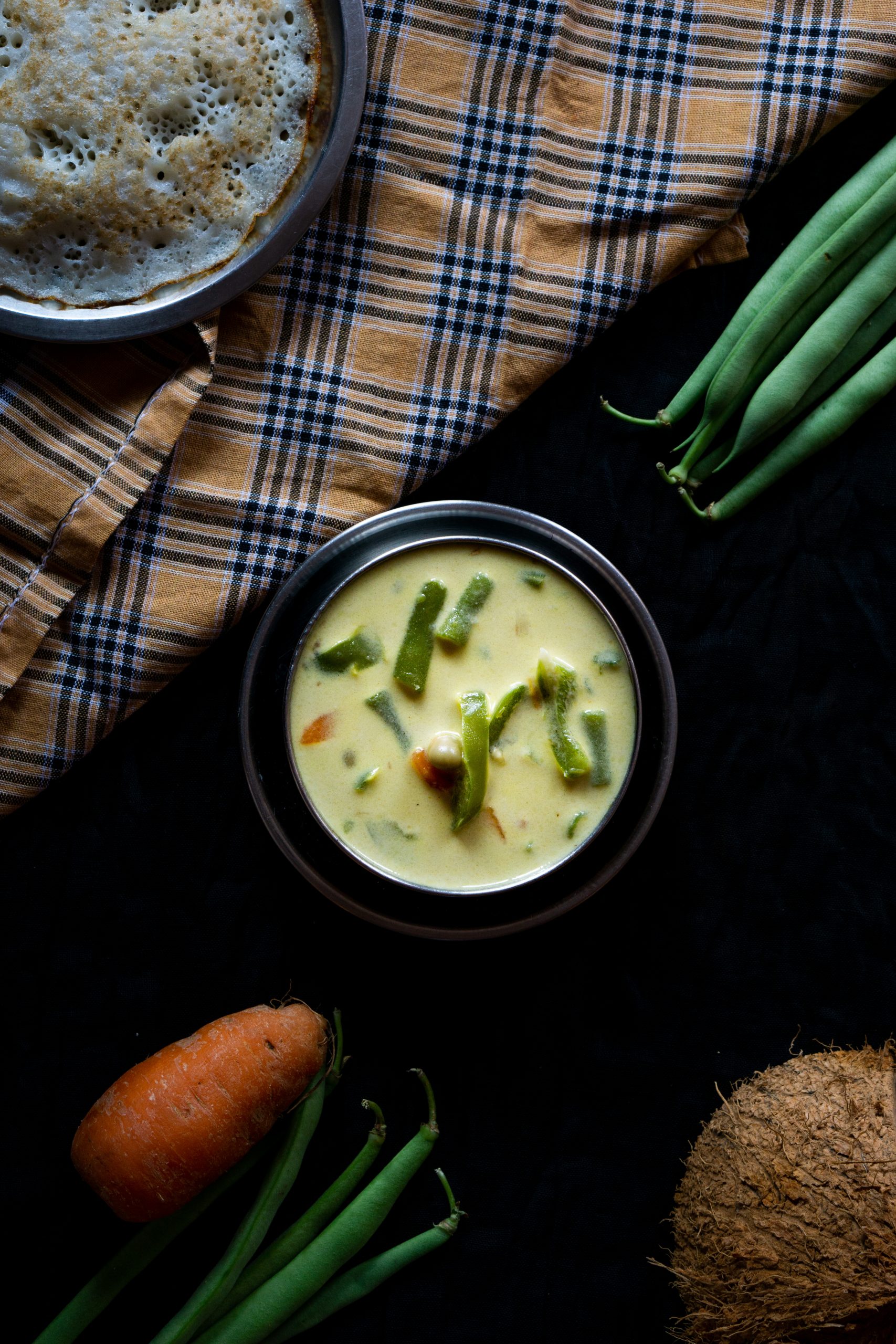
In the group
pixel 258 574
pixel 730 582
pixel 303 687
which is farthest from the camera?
pixel 730 582

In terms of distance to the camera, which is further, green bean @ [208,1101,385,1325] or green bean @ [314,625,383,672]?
green bean @ [208,1101,385,1325]

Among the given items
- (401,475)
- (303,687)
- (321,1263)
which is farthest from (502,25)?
(321,1263)

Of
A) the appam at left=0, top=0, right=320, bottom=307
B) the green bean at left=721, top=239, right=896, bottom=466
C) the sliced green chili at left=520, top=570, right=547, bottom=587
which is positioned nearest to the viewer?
the appam at left=0, top=0, right=320, bottom=307

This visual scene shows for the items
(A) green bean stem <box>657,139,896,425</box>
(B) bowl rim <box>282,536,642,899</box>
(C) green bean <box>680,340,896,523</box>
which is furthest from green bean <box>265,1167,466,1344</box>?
(A) green bean stem <box>657,139,896,425</box>

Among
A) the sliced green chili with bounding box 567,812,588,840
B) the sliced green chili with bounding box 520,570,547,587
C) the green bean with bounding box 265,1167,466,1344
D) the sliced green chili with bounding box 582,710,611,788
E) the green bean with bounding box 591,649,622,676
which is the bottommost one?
the green bean with bounding box 265,1167,466,1344

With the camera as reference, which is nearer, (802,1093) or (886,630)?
(802,1093)

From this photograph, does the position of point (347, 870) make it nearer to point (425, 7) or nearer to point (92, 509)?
point (92, 509)

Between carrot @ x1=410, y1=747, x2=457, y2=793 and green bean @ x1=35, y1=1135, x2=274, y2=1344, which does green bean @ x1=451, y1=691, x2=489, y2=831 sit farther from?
green bean @ x1=35, y1=1135, x2=274, y2=1344
